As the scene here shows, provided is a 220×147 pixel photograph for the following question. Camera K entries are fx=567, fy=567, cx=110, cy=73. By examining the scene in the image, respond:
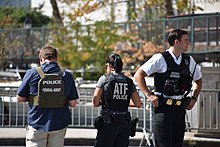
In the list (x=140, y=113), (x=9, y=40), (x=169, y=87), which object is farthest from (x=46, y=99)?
(x=9, y=40)

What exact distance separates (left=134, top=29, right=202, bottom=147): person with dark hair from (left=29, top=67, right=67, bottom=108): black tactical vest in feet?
3.22

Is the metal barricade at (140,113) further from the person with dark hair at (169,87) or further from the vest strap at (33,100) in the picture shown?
the vest strap at (33,100)

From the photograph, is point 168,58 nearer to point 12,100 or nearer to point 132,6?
point 12,100

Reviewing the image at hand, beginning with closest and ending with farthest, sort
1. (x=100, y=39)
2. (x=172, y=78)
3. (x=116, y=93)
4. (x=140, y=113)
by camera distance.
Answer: (x=172, y=78) → (x=116, y=93) → (x=140, y=113) → (x=100, y=39)

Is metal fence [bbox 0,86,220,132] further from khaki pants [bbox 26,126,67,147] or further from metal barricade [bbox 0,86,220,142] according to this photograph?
khaki pants [bbox 26,126,67,147]

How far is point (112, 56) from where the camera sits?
7582 mm

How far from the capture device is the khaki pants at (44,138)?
6.91 metres

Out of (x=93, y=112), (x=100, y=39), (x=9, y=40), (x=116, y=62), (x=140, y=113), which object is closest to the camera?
(x=116, y=62)

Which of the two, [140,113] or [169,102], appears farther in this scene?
[140,113]

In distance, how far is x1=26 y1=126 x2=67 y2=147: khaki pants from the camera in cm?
691

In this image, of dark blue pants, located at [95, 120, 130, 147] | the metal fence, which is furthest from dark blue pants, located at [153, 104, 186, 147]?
the metal fence

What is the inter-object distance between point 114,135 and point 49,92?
1152 millimetres

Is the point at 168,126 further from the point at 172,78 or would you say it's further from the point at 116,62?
the point at 116,62

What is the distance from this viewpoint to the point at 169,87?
7000 millimetres
